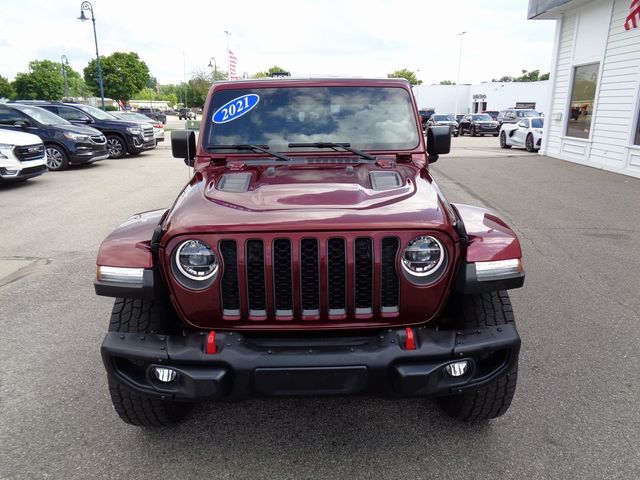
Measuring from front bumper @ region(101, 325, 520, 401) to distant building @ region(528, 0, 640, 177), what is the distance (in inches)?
484

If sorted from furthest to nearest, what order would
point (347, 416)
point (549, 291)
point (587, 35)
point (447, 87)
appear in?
point (447, 87), point (587, 35), point (549, 291), point (347, 416)

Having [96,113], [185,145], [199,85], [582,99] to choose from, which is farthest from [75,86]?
[185,145]

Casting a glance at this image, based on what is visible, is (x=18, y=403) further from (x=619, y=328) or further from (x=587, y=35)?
(x=587, y=35)

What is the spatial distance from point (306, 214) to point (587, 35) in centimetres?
1552

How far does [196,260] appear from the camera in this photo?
2.19m

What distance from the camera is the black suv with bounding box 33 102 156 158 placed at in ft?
51.9

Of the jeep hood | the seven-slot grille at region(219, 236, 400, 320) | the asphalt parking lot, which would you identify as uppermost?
the jeep hood

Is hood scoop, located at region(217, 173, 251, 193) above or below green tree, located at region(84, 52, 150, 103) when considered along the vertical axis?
below

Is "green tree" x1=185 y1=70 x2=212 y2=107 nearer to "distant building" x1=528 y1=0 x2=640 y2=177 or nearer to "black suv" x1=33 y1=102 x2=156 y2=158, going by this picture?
"black suv" x1=33 y1=102 x2=156 y2=158

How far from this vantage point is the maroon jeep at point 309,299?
6.82 ft

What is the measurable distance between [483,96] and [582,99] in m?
41.8

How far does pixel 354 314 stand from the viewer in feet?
7.25

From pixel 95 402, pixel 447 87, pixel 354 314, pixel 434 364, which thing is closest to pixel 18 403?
pixel 95 402

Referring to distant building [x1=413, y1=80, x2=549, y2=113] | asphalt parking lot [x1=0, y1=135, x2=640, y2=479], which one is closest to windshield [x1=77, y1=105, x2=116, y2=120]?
asphalt parking lot [x1=0, y1=135, x2=640, y2=479]
